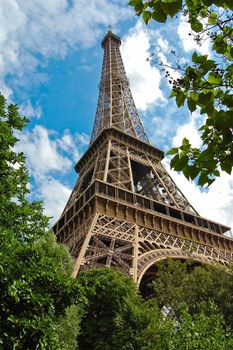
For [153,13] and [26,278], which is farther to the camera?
[26,278]

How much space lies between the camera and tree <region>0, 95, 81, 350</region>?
22.6ft

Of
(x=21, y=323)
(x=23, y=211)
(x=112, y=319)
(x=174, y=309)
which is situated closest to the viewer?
(x=21, y=323)

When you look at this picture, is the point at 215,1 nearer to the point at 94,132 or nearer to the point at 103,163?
the point at 103,163

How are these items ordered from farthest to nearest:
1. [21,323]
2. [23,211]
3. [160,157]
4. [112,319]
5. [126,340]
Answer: [160,157]
[112,319]
[126,340]
[23,211]
[21,323]

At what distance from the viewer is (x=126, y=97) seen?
53.3m

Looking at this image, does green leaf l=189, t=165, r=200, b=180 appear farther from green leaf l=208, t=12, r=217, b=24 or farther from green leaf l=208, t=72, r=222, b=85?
green leaf l=208, t=12, r=217, b=24

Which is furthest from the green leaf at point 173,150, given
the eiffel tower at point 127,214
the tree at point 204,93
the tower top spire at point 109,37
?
the tower top spire at point 109,37

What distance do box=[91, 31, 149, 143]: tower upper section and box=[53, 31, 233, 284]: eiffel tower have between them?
0.46ft

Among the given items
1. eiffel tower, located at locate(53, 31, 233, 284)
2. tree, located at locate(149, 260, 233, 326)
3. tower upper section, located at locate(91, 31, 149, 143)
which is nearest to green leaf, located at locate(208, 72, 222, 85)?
tree, located at locate(149, 260, 233, 326)

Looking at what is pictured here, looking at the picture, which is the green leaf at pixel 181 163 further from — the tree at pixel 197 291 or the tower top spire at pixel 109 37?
the tower top spire at pixel 109 37

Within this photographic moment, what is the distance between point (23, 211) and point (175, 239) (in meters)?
21.9

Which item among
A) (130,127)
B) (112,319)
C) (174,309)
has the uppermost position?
(130,127)

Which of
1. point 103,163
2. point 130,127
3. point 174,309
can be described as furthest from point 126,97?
point 174,309

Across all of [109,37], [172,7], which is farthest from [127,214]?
[109,37]
